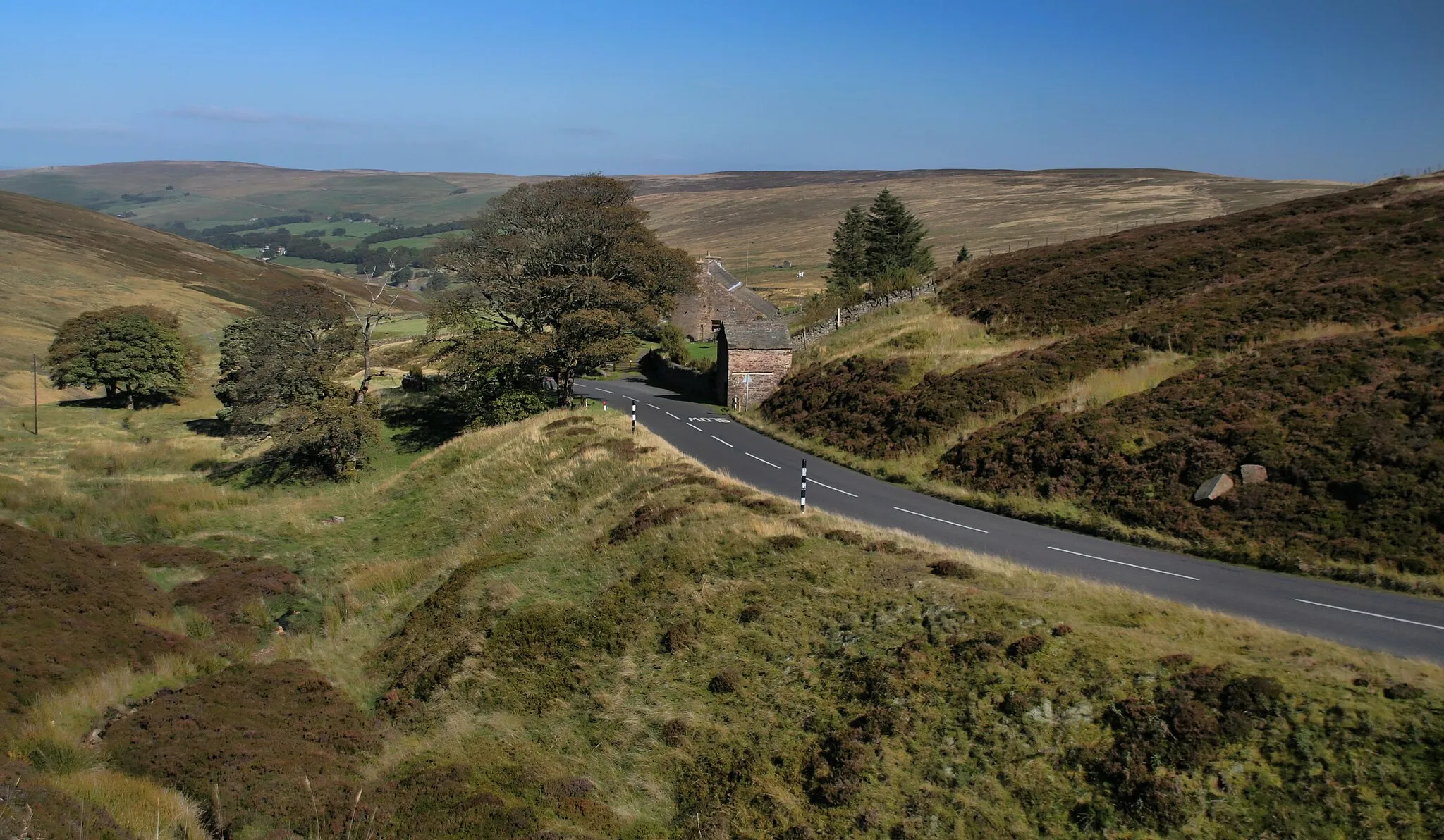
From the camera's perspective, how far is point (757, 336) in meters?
38.5

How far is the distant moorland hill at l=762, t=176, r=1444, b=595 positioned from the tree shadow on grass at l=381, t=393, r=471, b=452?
14558mm

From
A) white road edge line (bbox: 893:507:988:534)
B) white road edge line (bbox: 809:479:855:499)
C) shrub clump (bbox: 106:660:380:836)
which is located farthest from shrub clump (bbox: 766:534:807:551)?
shrub clump (bbox: 106:660:380:836)

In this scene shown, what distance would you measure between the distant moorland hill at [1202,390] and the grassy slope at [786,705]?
5715 mm

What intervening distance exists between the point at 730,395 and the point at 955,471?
17.4 meters

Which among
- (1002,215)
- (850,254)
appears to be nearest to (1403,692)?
(850,254)

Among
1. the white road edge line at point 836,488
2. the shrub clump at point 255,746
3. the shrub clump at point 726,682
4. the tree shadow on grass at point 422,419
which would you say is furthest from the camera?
the tree shadow on grass at point 422,419

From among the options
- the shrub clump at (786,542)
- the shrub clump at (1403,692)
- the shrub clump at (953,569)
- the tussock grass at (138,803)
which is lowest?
the tussock grass at (138,803)

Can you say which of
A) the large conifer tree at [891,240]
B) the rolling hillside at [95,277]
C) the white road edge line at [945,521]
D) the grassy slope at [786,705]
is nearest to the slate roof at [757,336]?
the white road edge line at [945,521]

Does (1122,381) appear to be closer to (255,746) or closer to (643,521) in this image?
(643,521)

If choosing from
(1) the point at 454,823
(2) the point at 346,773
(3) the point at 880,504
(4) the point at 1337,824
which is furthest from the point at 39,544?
(4) the point at 1337,824

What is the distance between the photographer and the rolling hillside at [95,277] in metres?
76.5

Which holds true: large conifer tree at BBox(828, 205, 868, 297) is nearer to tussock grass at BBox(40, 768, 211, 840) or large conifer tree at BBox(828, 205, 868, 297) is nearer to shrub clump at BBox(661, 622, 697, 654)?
shrub clump at BBox(661, 622, 697, 654)

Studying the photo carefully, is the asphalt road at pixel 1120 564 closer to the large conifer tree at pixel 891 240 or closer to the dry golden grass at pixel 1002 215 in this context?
the large conifer tree at pixel 891 240

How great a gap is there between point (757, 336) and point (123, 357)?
1524 inches
